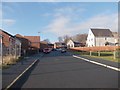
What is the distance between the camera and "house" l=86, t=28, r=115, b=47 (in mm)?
100250

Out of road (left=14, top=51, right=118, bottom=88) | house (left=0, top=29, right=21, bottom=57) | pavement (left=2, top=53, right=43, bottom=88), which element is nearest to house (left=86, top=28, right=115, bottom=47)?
house (left=0, top=29, right=21, bottom=57)

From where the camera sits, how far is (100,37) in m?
101

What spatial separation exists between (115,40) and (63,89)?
94.9 m

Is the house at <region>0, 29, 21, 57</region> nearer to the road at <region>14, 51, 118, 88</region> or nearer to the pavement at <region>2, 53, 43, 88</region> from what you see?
the pavement at <region>2, 53, 43, 88</region>

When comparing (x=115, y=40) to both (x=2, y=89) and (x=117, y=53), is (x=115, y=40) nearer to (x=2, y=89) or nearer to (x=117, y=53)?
(x=117, y=53)

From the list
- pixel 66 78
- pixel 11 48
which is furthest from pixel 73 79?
pixel 11 48

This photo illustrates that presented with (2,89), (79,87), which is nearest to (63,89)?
(79,87)

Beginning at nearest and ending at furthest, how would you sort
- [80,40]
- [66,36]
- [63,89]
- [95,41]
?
[63,89], [95,41], [80,40], [66,36]

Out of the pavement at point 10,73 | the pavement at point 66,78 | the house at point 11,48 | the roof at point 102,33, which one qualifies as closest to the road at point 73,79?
the pavement at point 66,78

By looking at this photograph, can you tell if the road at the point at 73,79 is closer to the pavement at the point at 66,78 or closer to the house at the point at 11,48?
the pavement at the point at 66,78

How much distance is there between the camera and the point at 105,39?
102 m

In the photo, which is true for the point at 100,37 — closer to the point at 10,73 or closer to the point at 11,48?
the point at 11,48

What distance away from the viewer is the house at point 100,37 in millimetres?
100250

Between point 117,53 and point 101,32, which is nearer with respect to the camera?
point 117,53
